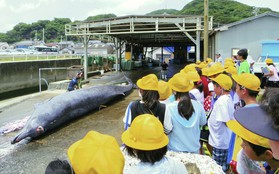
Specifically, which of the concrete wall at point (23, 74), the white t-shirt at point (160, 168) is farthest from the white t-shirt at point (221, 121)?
the concrete wall at point (23, 74)

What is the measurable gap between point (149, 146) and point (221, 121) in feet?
7.25

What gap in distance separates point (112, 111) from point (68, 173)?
8.18 meters

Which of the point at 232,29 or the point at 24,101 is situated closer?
the point at 24,101

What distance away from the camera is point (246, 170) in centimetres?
251

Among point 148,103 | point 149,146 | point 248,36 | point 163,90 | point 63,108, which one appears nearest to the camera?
point 149,146

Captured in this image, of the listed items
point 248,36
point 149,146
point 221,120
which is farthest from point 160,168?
point 248,36

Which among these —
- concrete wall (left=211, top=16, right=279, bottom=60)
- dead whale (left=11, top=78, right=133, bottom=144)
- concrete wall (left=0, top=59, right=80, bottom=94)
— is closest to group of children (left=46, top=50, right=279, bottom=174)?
dead whale (left=11, top=78, right=133, bottom=144)

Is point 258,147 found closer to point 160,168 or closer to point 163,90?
point 160,168

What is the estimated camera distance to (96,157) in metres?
1.91

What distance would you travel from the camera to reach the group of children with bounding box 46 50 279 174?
5.84 ft

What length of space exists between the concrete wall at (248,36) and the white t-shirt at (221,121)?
15502mm

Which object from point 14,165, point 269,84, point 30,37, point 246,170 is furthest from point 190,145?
point 30,37

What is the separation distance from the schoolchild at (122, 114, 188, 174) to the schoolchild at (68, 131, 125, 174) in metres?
0.42

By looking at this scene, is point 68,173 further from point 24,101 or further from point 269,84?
point 24,101
